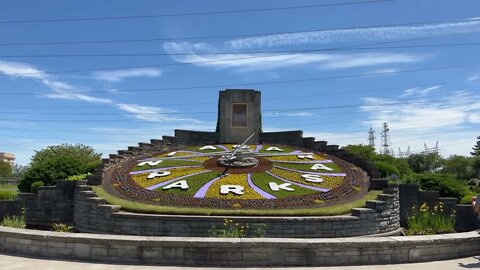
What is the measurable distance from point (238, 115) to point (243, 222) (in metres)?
13.2

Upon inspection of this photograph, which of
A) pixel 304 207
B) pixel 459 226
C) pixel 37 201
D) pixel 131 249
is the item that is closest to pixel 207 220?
pixel 304 207

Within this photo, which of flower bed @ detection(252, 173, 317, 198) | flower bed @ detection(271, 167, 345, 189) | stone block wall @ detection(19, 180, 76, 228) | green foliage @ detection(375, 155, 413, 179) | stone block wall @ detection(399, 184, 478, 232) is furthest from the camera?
green foliage @ detection(375, 155, 413, 179)

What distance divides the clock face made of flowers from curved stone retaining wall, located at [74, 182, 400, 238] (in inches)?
55.9

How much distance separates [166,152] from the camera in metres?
23.9

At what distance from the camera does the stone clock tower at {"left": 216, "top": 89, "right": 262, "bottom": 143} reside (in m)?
26.4

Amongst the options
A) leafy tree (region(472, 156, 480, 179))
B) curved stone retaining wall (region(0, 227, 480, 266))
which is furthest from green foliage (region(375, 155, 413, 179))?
leafy tree (region(472, 156, 480, 179))

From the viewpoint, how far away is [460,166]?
256ft

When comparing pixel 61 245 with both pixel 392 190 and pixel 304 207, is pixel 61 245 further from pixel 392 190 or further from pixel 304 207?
pixel 392 190

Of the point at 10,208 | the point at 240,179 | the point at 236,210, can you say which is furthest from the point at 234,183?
the point at 10,208

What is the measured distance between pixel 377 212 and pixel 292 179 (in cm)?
425

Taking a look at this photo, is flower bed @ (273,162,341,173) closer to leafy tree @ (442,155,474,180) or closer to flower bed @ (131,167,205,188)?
flower bed @ (131,167,205,188)

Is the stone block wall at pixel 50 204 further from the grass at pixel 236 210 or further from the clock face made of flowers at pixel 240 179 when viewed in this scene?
the grass at pixel 236 210

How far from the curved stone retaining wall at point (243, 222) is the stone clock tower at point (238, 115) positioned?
11.4m

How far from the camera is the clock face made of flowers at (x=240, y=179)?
1644 centimetres
